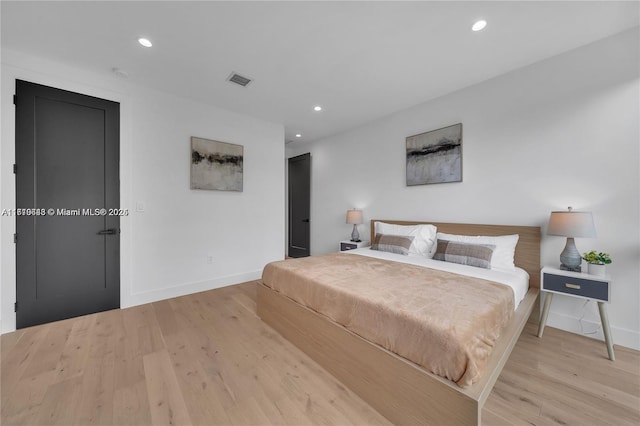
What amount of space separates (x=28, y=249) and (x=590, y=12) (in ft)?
17.5

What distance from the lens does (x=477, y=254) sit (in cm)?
243

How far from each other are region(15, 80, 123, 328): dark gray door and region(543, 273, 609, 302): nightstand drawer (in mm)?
4475

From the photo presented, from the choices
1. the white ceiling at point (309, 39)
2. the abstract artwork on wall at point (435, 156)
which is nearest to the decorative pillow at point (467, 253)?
the abstract artwork on wall at point (435, 156)

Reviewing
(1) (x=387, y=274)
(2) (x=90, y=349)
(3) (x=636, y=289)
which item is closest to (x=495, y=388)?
(1) (x=387, y=274)

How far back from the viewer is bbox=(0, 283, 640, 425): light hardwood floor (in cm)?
136

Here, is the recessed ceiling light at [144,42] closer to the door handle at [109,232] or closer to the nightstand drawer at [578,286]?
the door handle at [109,232]

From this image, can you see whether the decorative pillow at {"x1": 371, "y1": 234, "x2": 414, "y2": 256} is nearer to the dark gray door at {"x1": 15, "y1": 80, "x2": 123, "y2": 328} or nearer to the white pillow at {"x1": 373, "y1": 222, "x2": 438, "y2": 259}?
the white pillow at {"x1": 373, "y1": 222, "x2": 438, "y2": 259}

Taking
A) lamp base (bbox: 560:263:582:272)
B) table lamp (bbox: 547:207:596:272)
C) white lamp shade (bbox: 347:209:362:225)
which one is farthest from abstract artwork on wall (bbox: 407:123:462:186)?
lamp base (bbox: 560:263:582:272)

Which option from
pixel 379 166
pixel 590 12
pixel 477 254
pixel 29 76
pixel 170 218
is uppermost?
pixel 590 12

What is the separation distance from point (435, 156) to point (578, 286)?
1.94m

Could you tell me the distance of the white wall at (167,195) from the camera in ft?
7.39

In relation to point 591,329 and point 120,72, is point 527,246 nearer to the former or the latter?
point 591,329

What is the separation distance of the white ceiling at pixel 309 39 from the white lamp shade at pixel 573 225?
157 centimetres

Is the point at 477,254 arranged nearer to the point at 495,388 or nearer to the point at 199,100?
the point at 495,388
